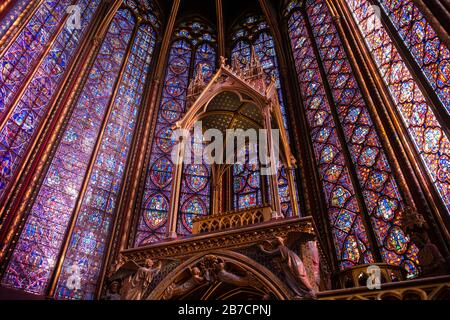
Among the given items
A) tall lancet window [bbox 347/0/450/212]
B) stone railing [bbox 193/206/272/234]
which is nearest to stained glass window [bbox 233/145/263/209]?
tall lancet window [bbox 347/0/450/212]

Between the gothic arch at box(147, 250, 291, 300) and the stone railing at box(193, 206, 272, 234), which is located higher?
the stone railing at box(193, 206, 272, 234)

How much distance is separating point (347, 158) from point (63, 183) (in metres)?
5.83

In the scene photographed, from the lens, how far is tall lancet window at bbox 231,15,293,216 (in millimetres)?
8781

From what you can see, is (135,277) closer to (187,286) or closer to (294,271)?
(187,286)

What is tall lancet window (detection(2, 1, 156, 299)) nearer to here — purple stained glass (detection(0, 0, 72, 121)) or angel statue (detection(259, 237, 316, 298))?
purple stained glass (detection(0, 0, 72, 121))

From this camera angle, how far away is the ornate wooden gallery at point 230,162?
4.37 meters

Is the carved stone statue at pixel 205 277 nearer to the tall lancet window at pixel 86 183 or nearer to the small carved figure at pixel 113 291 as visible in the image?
the small carved figure at pixel 113 291

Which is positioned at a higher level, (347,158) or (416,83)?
(416,83)

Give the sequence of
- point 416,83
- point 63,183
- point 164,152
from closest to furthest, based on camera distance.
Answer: point 416,83 < point 63,183 < point 164,152

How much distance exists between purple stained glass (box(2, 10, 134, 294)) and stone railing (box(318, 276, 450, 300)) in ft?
18.0

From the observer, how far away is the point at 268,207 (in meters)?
4.78

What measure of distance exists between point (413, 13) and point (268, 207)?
4688 millimetres

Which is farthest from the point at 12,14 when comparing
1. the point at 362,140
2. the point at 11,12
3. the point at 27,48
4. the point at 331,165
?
the point at 362,140

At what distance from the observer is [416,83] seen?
20.7 feet
